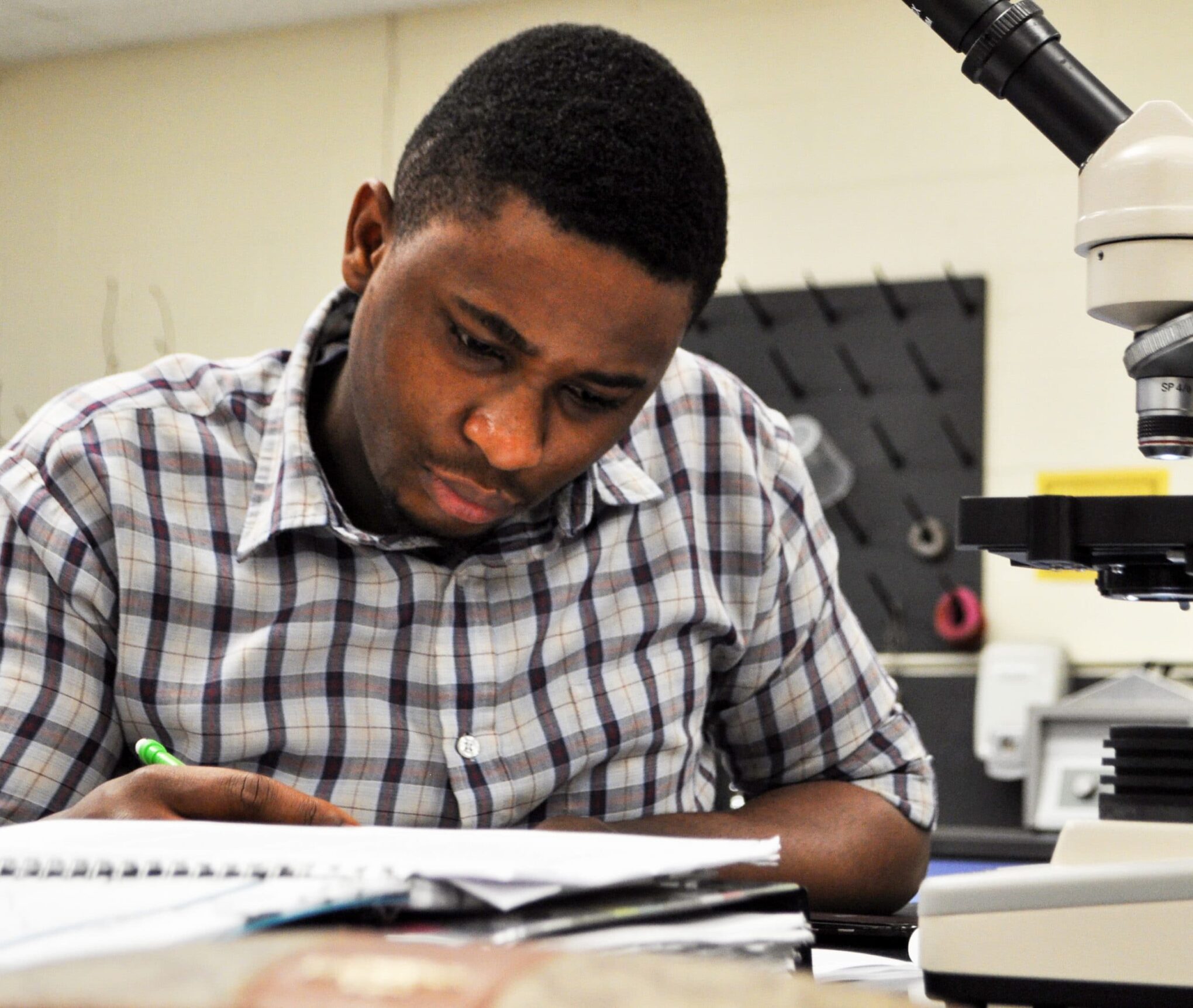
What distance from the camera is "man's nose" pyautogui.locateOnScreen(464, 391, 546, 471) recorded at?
3.02ft

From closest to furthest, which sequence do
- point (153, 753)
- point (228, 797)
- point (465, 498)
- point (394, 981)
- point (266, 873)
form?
1. point (394, 981)
2. point (266, 873)
3. point (228, 797)
4. point (153, 753)
5. point (465, 498)

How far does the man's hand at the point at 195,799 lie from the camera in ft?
2.30

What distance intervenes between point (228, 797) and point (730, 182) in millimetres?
2634

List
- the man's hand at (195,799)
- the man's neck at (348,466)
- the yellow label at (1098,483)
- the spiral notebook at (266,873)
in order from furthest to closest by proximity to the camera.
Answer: the yellow label at (1098,483)
the man's neck at (348,466)
the man's hand at (195,799)
the spiral notebook at (266,873)

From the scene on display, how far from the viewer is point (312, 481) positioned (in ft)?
3.35

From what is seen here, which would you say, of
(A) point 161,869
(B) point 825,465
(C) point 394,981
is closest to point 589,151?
(A) point 161,869

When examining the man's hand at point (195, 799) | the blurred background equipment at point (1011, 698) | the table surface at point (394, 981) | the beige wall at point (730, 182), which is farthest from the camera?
the beige wall at point (730, 182)

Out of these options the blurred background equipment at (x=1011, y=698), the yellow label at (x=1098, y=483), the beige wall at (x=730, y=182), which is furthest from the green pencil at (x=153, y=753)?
the beige wall at (x=730, y=182)

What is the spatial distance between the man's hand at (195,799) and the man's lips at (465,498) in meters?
0.29

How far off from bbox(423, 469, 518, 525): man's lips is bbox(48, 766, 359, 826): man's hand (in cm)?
29

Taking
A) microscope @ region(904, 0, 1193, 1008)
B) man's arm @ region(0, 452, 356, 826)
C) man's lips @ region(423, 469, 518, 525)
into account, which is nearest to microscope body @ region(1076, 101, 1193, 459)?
microscope @ region(904, 0, 1193, 1008)

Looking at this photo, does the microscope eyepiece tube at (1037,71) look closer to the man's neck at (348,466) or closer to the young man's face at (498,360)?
the young man's face at (498,360)

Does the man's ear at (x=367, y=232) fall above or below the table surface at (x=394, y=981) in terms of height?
above

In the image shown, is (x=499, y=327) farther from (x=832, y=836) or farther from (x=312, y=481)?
(x=832, y=836)
